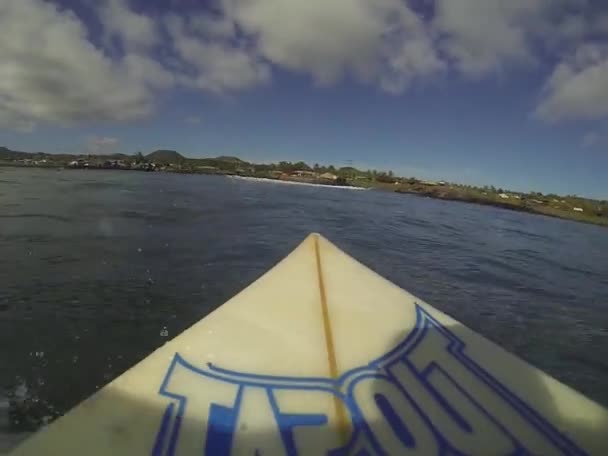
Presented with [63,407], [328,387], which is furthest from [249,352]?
[63,407]

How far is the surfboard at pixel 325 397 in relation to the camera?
2236 mm

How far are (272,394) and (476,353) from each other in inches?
72.9

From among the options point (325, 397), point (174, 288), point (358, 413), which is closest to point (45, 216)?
point (174, 288)

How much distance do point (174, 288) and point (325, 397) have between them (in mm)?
8449

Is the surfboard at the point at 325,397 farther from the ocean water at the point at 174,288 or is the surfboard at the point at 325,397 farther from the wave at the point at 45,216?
the wave at the point at 45,216

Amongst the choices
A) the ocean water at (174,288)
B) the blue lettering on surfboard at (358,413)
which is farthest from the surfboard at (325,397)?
the ocean water at (174,288)

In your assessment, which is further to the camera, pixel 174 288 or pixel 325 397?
pixel 174 288

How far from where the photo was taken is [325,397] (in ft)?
8.63

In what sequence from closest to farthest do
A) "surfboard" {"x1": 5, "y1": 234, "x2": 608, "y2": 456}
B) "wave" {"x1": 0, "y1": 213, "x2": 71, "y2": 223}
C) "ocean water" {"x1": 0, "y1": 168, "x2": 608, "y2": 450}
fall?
1. "surfboard" {"x1": 5, "y1": 234, "x2": 608, "y2": 456}
2. "ocean water" {"x1": 0, "y1": 168, "x2": 608, "y2": 450}
3. "wave" {"x1": 0, "y1": 213, "x2": 71, "y2": 223}

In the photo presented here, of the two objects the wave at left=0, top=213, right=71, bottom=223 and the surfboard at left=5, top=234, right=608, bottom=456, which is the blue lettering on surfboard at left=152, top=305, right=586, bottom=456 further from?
the wave at left=0, top=213, right=71, bottom=223

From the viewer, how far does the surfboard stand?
2236 millimetres

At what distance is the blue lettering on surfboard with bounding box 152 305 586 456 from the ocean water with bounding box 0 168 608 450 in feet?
13.8

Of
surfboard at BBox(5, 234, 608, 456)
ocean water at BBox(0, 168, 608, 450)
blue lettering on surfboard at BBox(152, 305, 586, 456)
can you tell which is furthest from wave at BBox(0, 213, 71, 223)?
blue lettering on surfboard at BBox(152, 305, 586, 456)

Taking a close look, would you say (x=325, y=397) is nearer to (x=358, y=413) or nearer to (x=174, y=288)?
(x=358, y=413)
